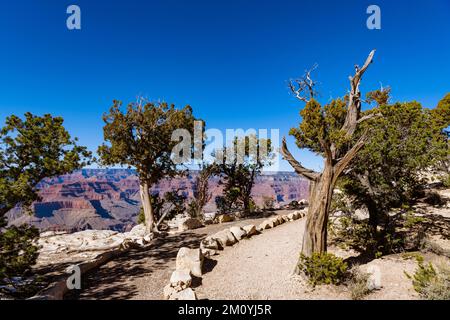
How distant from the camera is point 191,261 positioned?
9.81 m

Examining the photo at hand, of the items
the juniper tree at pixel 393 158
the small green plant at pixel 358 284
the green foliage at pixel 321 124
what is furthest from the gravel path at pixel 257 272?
the green foliage at pixel 321 124

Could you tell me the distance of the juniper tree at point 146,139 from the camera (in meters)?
17.6

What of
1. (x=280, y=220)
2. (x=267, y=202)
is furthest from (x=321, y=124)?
(x=267, y=202)

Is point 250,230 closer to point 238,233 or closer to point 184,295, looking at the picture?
point 238,233

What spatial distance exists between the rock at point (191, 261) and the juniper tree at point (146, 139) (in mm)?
9442

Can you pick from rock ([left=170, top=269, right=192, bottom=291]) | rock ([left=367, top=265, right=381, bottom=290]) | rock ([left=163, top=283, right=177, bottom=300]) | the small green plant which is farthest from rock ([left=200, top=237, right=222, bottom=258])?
rock ([left=367, top=265, right=381, bottom=290])

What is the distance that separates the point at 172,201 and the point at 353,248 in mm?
14959

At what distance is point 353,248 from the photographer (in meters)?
11.4

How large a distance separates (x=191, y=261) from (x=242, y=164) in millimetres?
18786

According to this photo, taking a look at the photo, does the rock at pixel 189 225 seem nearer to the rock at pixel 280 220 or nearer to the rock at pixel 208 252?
the rock at pixel 280 220

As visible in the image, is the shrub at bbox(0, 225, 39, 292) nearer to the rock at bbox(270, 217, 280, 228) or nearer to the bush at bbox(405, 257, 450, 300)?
the bush at bbox(405, 257, 450, 300)

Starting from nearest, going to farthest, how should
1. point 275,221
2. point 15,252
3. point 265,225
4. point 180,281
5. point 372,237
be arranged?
point 15,252 → point 180,281 → point 372,237 → point 265,225 → point 275,221

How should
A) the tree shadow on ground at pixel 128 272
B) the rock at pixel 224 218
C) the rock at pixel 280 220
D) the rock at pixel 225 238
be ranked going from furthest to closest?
1. the rock at pixel 224 218
2. the rock at pixel 280 220
3. the rock at pixel 225 238
4. the tree shadow on ground at pixel 128 272

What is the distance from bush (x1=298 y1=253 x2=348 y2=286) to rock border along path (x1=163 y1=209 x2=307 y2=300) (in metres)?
3.61
